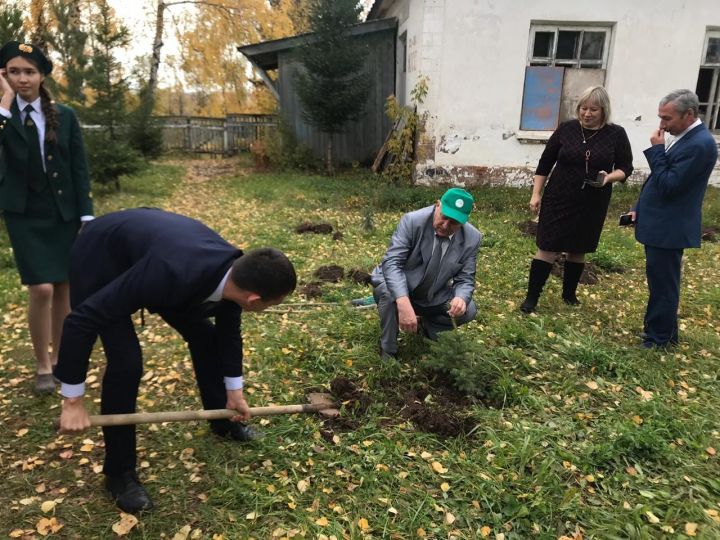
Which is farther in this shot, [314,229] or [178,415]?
[314,229]

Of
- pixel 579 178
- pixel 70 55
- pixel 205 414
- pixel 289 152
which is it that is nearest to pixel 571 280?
pixel 579 178

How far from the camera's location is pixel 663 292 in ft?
12.6

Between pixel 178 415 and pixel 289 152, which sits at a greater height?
pixel 289 152

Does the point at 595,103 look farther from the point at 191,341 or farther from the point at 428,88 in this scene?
the point at 428,88

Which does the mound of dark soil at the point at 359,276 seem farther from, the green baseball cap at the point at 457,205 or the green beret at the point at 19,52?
the green beret at the point at 19,52

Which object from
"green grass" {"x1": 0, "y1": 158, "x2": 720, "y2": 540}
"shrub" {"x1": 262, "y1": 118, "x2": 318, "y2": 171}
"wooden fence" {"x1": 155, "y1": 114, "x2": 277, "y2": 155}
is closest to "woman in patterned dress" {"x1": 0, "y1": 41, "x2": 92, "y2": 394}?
"green grass" {"x1": 0, "y1": 158, "x2": 720, "y2": 540}

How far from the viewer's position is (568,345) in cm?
398

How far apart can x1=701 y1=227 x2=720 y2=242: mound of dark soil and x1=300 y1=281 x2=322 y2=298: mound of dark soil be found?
571 cm

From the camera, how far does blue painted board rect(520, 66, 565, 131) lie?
984 cm

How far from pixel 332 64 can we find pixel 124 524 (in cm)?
1128

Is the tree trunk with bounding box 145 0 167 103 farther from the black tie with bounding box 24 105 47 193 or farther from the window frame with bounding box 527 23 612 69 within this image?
the black tie with bounding box 24 105 47 193

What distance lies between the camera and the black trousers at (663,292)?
377 cm

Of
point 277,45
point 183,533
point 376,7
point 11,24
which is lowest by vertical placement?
point 183,533

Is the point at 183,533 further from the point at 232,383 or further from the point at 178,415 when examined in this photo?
the point at 232,383
